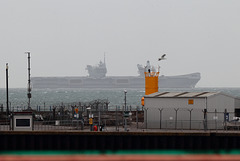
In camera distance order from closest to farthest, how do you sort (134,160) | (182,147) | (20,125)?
(134,160) → (182,147) → (20,125)

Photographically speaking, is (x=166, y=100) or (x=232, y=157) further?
(x=166, y=100)

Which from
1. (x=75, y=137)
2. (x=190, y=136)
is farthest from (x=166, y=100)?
(x=75, y=137)

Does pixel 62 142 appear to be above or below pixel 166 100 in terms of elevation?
below

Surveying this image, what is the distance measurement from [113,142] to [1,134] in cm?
836

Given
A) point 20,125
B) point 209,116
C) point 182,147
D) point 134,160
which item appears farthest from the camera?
point 209,116

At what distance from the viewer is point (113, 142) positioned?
98.7ft

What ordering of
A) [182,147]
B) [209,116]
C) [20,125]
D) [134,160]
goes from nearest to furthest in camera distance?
[134,160] < [182,147] < [20,125] < [209,116]

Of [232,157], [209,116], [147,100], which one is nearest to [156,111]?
[147,100]

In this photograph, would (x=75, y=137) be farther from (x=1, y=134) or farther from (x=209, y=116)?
(x=209, y=116)

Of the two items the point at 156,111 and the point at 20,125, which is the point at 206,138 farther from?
the point at 20,125

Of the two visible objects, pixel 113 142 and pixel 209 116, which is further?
pixel 209 116

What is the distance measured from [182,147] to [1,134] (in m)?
13.4

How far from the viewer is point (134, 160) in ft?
23.6

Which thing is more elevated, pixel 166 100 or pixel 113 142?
pixel 166 100
